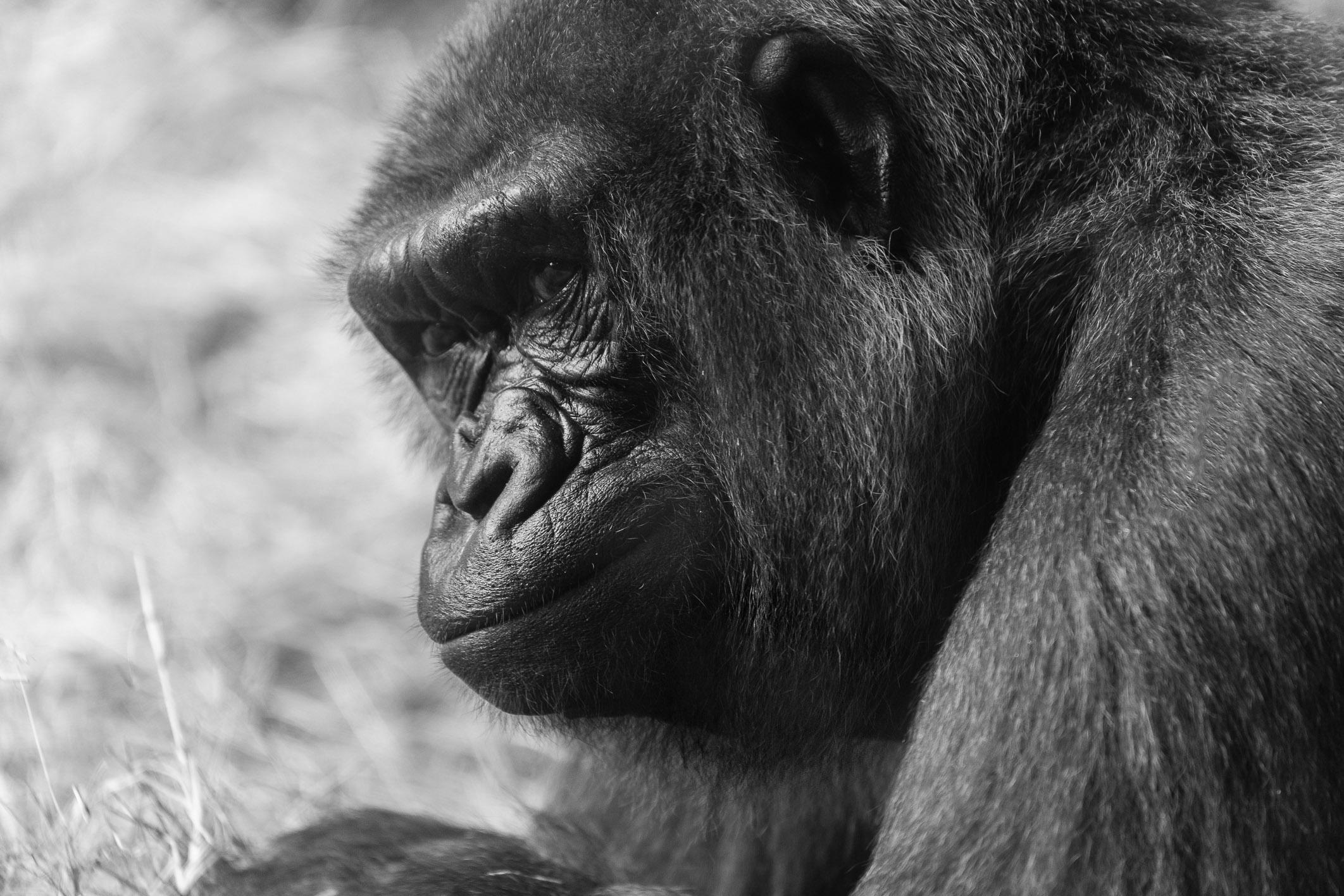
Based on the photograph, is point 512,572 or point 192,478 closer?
point 512,572

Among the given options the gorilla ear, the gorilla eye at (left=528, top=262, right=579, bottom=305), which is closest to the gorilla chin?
the gorilla eye at (left=528, top=262, right=579, bottom=305)

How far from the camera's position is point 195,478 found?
5.02 m

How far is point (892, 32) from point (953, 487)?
0.73 m

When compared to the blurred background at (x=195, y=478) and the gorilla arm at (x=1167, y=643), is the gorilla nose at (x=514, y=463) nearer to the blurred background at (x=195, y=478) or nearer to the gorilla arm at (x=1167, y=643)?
the blurred background at (x=195, y=478)

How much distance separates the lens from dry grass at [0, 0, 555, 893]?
3.30 metres

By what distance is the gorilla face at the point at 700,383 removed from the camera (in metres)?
2.12

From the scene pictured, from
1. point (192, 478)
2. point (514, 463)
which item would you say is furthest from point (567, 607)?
point (192, 478)

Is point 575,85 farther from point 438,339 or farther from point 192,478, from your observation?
point 192,478

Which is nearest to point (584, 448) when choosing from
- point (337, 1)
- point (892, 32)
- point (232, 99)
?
point (892, 32)

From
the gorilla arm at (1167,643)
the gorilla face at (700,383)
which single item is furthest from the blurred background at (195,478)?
the gorilla arm at (1167,643)

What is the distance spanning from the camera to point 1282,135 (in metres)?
2.16

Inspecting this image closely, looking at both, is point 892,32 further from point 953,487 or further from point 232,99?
point 232,99

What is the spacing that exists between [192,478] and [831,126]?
355cm

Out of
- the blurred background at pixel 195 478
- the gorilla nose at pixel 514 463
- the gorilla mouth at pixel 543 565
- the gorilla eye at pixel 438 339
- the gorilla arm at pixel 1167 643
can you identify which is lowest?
the blurred background at pixel 195 478
